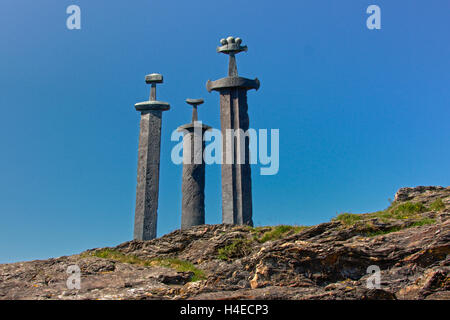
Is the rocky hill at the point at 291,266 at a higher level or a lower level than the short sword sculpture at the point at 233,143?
lower

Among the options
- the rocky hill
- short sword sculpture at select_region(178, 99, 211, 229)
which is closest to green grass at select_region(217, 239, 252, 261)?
the rocky hill

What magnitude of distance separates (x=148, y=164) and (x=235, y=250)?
27.1ft

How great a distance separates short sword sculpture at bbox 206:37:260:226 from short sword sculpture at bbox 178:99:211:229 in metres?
1.43

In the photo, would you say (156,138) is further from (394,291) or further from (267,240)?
(394,291)

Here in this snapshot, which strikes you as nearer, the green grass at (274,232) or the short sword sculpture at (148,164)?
the green grass at (274,232)

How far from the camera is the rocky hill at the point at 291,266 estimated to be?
28.3 ft

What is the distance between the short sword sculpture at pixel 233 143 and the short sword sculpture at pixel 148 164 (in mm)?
2507

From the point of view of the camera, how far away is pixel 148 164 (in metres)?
19.2

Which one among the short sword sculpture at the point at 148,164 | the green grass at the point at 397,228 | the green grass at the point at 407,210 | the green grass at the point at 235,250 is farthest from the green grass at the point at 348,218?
the short sword sculpture at the point at 148,164

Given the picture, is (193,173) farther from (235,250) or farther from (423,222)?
(423,222)

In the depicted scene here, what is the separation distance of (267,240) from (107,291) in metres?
4.55

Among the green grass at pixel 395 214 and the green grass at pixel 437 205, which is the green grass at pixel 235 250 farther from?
the green grass at pixel 437 205

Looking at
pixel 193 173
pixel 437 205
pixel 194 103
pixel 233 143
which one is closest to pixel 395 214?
pixel 437 205
